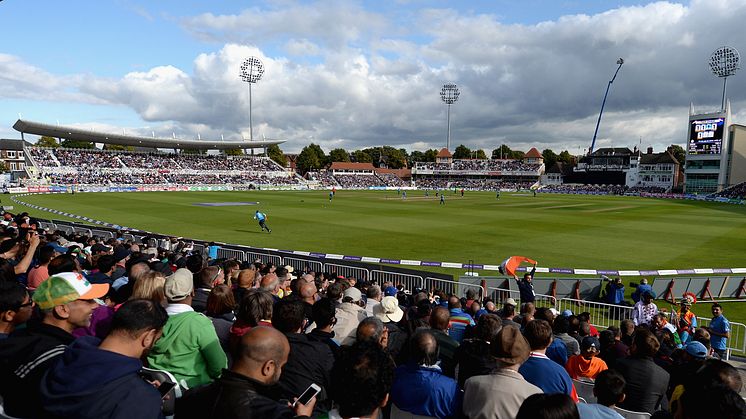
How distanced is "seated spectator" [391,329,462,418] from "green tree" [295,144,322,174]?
144 metres

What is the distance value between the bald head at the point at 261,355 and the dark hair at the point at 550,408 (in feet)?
4.66

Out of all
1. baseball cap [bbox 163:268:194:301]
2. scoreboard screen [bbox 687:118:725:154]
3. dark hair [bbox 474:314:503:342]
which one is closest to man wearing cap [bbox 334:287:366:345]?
dark hair [bbox 474:314:503:342]

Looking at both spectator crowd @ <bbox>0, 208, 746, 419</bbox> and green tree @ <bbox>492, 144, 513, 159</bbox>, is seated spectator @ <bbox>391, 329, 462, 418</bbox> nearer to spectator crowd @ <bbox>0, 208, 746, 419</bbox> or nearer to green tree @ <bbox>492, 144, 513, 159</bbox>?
spectator crowd @ <bbox>0, 208, 746, 419</bbox>

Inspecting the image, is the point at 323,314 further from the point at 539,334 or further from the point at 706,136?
the point at 706,136

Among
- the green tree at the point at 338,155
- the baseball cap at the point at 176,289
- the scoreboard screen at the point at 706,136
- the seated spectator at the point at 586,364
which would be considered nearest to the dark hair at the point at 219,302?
the baseball cap at the point at 176,289

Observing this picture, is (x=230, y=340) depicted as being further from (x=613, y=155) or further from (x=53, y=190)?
(x=613, y=155)

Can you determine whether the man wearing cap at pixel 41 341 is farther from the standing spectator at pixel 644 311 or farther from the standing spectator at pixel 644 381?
the standing spectator at pixel 644 311

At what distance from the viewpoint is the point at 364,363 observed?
8.93 feet

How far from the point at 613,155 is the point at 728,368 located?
428 feet

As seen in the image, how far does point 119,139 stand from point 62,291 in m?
97.4

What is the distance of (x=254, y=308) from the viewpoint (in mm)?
4082

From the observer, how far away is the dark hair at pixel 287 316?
3.88 m

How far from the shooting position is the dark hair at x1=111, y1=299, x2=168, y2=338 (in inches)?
109

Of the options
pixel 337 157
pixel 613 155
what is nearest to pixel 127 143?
pixel 337 157
